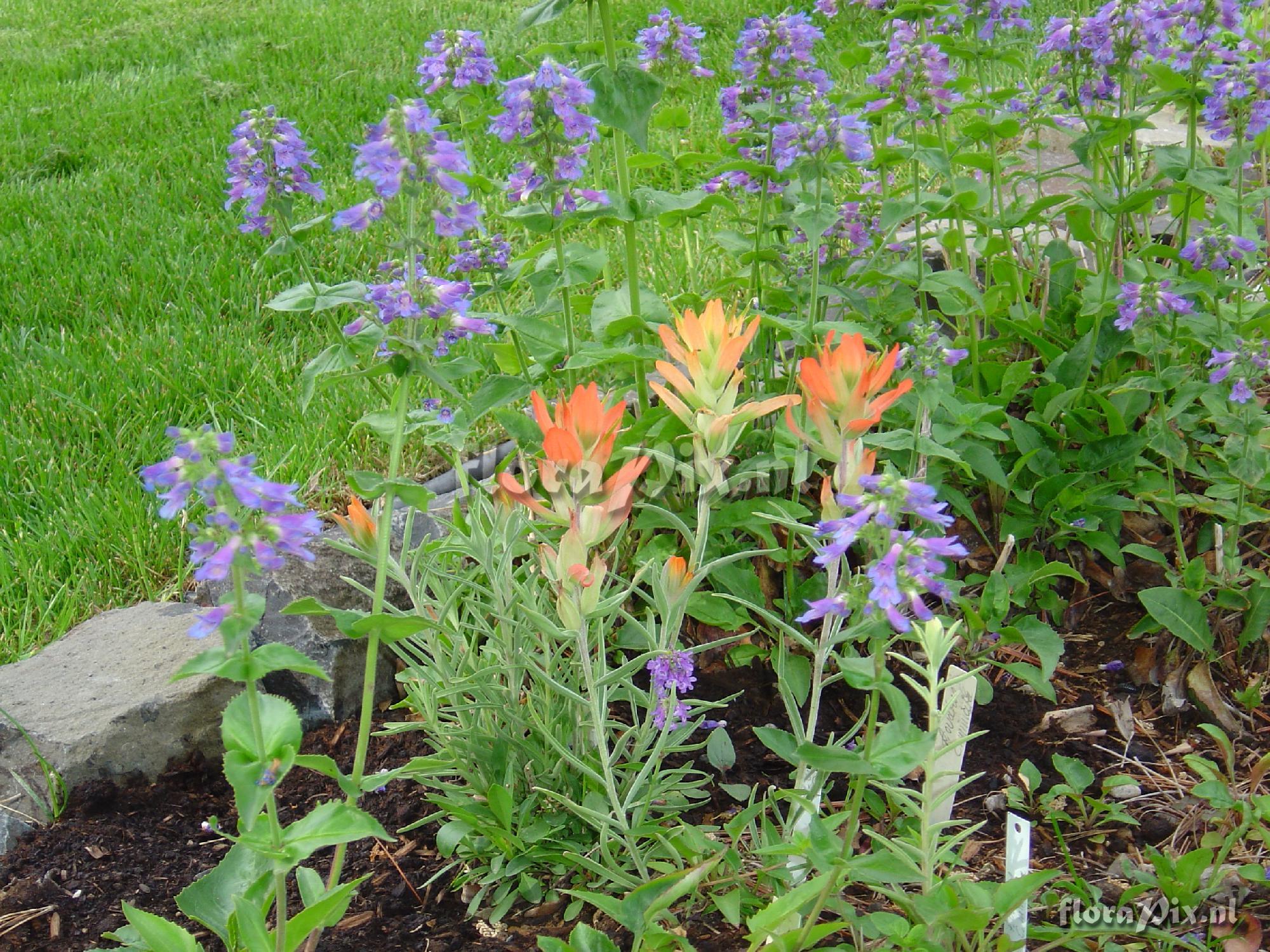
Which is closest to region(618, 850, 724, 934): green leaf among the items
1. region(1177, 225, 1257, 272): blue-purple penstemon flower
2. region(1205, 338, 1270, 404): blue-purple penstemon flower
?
region(1205, 338, 1270, 404): blue-purple penstemon flower

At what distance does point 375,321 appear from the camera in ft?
4.60

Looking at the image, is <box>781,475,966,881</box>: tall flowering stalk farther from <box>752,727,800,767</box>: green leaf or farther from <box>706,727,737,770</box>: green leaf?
<box>706,727,737,770</box>: green leaf

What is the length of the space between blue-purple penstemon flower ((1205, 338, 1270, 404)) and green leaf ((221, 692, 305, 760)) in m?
1.72

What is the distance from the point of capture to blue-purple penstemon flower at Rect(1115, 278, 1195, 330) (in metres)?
2.14

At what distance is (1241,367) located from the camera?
79.1 inches

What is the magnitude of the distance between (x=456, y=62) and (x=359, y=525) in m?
0.99

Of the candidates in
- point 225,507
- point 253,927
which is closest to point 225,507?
point 225,507

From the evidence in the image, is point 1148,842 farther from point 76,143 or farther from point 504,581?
point 76,143

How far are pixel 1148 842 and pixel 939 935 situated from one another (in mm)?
576

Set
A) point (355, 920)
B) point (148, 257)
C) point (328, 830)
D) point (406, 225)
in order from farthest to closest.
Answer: point (148, 257)
point (355, 920)
point (406, 225)
point (328, 830)

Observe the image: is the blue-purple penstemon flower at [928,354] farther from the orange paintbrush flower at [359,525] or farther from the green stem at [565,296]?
the orange paintbrush flower at [359,525]

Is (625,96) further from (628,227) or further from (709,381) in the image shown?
(709,381)

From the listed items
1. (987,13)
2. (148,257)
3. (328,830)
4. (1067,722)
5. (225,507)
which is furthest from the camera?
(148,257)

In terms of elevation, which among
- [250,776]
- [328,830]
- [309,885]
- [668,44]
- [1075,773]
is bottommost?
[1075,773]
